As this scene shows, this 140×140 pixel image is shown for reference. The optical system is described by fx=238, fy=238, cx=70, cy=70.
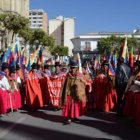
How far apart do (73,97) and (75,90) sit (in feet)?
0.71

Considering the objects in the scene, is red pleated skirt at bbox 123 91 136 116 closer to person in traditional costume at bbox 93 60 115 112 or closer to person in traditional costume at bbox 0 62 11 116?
person in traditional costume at bbox 93 60 115 112

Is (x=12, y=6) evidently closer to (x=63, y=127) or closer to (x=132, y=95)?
(x=63, y=127)

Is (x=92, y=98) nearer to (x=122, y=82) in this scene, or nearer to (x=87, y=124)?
(x=122, y=82)

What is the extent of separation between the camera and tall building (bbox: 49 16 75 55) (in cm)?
11838

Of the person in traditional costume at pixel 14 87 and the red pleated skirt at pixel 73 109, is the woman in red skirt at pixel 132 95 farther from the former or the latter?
the person in traditional costume at pixel 14 87

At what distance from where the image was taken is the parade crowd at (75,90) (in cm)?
662

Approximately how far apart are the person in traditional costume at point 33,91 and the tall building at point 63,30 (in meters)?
104

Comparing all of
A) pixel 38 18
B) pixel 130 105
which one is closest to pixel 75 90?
pixel 130 105

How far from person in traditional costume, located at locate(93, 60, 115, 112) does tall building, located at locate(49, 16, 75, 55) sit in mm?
104614

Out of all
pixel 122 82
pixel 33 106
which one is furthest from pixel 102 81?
pixel 33 106

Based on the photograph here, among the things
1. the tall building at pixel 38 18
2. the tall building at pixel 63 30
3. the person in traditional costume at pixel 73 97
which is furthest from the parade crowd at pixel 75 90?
the tall building at pixel 38 18

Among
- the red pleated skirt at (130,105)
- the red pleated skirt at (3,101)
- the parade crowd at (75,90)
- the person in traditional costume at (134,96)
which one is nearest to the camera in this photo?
the person in traditional costume at (134,96)

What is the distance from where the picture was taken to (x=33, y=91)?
29.1ft

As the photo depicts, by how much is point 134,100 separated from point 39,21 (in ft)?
517
